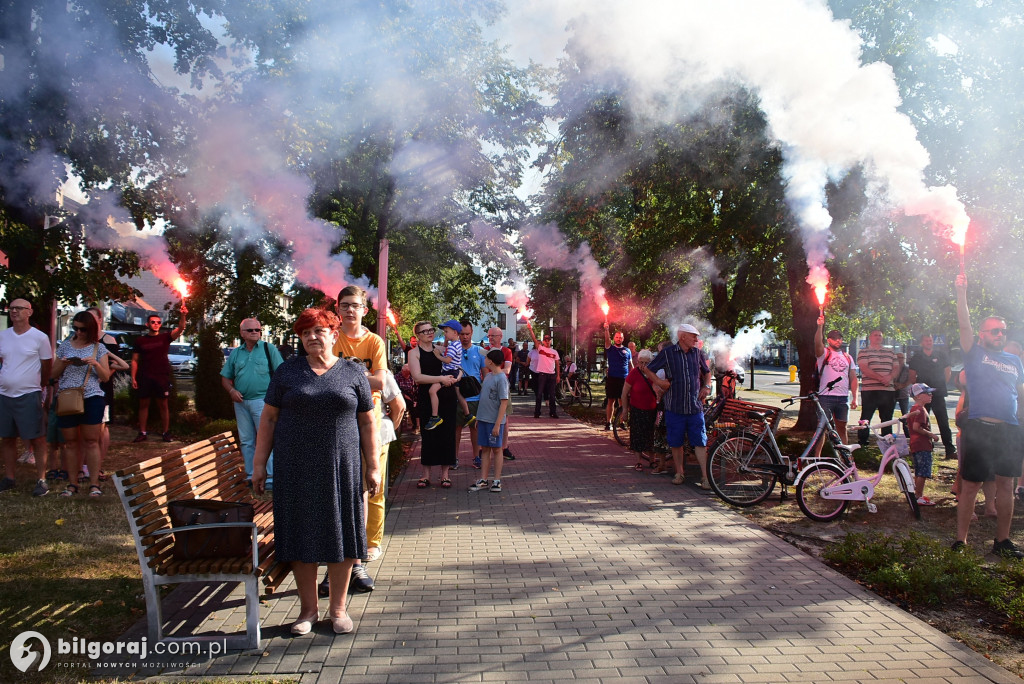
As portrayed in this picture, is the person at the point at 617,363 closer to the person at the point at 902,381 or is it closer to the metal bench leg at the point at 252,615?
the person at the point at 902,381

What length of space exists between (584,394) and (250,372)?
51.2 ft

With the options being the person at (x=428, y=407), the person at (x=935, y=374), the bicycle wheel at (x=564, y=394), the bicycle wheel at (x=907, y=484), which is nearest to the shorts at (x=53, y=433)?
the person at (x=428, y=407)

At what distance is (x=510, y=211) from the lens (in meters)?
16.0

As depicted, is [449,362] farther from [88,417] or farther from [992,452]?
[992,452]

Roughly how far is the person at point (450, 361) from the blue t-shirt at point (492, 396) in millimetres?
353

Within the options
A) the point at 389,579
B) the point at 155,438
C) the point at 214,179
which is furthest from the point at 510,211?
the point at 389,579

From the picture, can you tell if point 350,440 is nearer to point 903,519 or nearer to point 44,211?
point 903,519

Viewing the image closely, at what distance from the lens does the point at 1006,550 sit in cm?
532

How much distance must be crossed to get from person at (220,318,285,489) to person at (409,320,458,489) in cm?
136

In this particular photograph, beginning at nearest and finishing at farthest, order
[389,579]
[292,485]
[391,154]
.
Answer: [292,485] < [389,579] < [391,154]

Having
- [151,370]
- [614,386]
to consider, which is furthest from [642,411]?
[151,370]

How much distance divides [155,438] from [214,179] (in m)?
4.39

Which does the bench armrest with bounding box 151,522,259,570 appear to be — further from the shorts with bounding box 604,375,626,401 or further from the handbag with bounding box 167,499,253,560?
the shorts with bounding box 604,375,626,401

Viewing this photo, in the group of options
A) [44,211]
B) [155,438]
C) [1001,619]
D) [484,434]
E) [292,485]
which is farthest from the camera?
[155,438]
